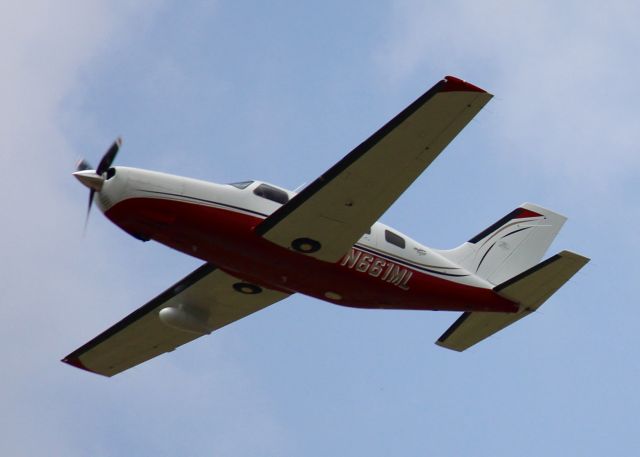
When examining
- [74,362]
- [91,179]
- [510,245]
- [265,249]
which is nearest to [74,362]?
[74,362]

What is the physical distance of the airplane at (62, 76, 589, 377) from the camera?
23.0 m

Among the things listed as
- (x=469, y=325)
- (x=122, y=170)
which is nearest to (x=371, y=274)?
(x=469, y=325)

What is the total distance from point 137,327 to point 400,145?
10.2m

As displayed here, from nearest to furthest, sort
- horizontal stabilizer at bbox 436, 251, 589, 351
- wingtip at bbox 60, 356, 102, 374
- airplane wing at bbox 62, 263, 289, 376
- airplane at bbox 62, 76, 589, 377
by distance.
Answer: airplane at bbox 62, 76, 589, 377 → horizontal stabilizer at bbox 436, 251, 589, 351 → airplane wing at bbox 62, 263, 289, 376 → wingtip at bbox 60, 356, 102, 374

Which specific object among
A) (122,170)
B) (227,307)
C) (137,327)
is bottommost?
(137,327)

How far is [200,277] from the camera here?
27.9 meters

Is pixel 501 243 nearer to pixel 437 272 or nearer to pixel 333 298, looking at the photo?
pixel 437 272

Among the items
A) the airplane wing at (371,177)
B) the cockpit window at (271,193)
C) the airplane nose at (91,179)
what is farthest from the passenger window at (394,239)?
the airplane nose at (91,179)

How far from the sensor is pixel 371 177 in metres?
23.4

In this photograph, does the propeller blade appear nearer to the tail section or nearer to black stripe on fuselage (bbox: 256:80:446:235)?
black stripe on fuselage (bbox: 256:80:446:235)

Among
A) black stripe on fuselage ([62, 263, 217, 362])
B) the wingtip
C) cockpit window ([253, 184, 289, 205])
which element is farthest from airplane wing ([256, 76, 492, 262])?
the wingtip

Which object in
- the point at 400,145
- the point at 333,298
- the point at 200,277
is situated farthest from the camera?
the point at 200,277

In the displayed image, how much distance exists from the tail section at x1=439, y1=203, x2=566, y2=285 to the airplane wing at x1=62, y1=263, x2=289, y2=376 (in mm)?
4755

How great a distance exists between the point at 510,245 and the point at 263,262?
24.7 ft
